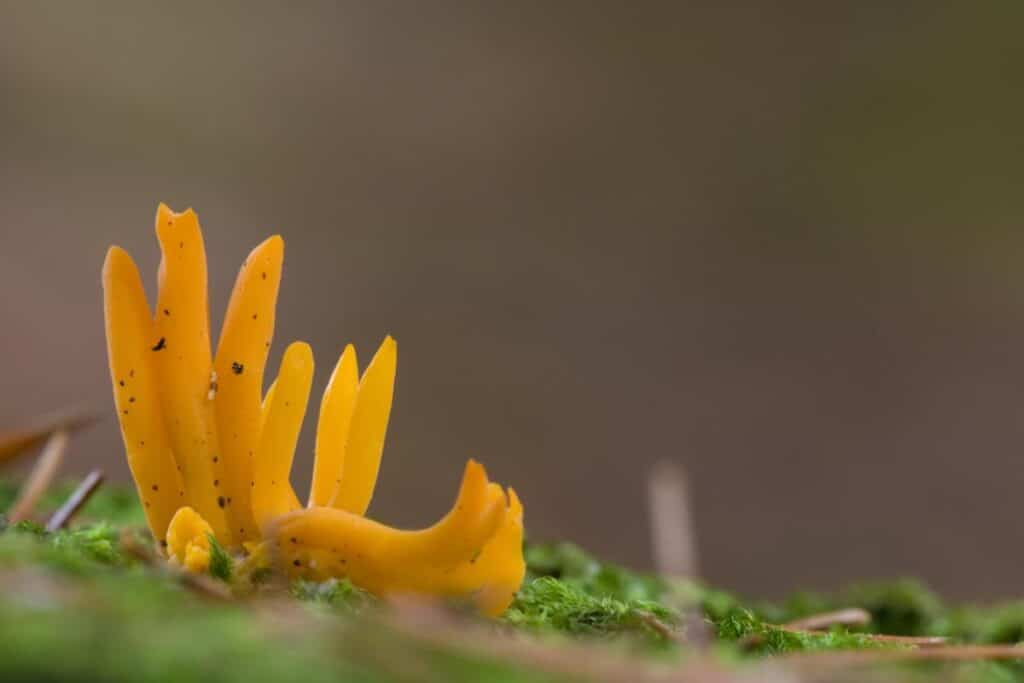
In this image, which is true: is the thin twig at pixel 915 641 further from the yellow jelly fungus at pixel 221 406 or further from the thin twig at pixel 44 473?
the thin twig at pixel 44 473

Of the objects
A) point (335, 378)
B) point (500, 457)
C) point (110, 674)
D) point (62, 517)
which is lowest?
point (110, 674)

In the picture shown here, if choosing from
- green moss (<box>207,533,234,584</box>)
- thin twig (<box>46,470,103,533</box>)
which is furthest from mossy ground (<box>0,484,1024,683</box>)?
thin twig (<box>46,470,103,533</box>)

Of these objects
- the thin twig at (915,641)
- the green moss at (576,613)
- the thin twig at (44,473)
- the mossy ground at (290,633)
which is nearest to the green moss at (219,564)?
the mossy ground at (290,633)

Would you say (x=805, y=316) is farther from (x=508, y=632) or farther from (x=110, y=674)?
(x=110, y=674)

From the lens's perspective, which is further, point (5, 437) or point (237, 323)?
point (5, 437)

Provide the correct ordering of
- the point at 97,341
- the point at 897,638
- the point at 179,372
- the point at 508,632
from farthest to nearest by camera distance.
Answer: the point at 97,341 < the point at 897,638 < the point at 179,372 < the point at 508,632

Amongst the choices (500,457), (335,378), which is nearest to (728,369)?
(500,457)

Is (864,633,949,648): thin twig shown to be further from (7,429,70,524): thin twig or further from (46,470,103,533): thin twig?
(7,429,70,524): thin twig

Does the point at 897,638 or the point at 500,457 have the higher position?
the point at 500,457
